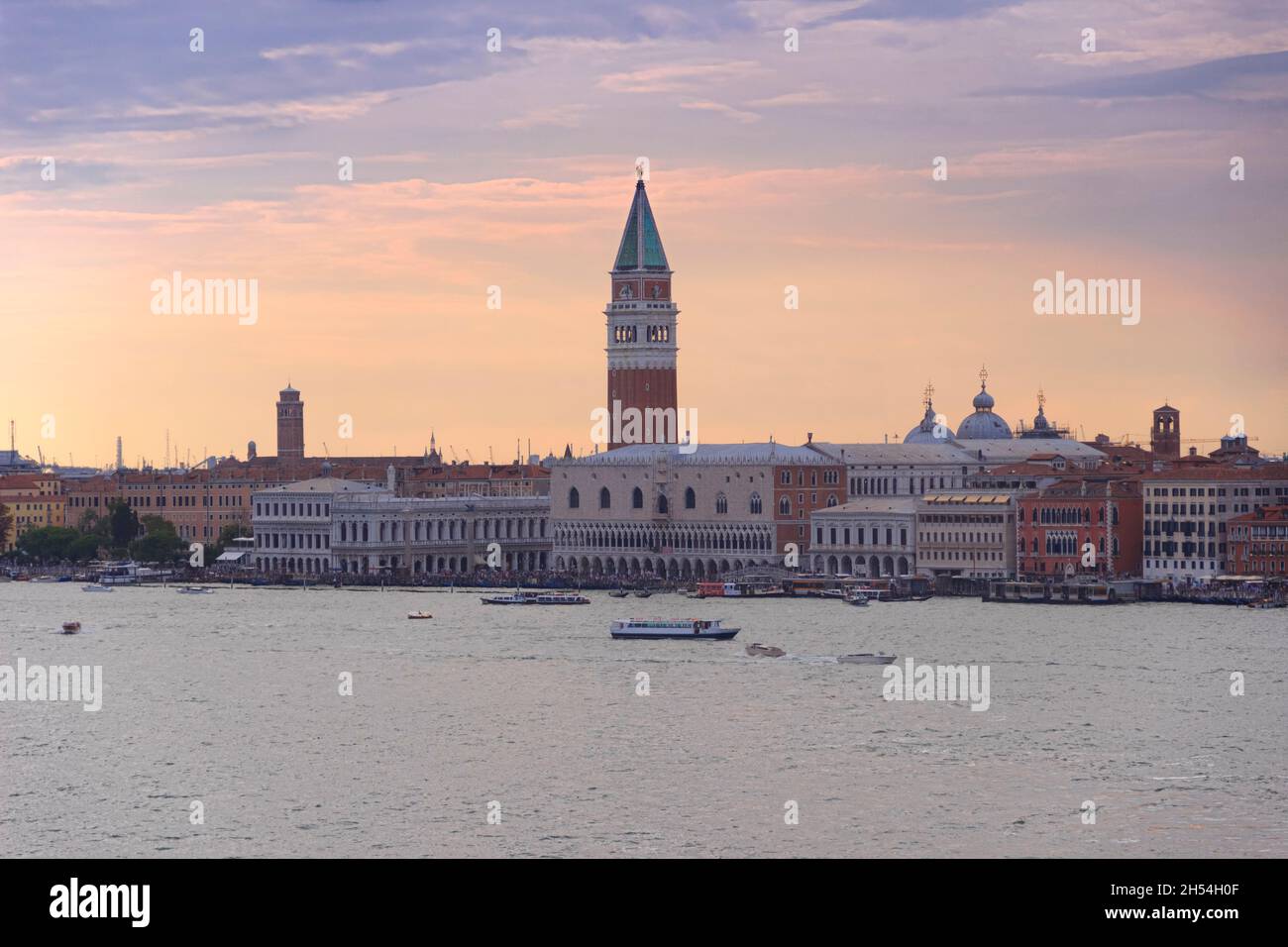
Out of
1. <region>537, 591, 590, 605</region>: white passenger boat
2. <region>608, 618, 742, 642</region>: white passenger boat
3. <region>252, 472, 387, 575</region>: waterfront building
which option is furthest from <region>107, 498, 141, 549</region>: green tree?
<region>608, 618, 742, 642</region>: white passenger boat

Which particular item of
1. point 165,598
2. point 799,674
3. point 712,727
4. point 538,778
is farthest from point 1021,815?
point 165,598

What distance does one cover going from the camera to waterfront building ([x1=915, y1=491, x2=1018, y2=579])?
150ft

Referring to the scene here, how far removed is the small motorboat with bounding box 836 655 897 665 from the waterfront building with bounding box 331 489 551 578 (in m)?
27.1

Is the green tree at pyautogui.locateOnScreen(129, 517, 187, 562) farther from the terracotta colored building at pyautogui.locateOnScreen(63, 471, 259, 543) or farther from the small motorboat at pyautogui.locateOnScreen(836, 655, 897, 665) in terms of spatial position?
the small motorboat at pyautogui.locateOnScreen(836, 655, 897, 665)

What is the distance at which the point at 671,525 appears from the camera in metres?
52.1

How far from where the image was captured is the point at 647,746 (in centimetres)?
1984

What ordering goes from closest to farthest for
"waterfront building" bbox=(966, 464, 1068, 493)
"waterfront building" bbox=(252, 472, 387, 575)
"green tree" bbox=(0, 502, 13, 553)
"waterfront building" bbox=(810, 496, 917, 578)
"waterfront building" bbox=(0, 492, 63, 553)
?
1. "waterfront building" bbox=(810, 496, 917, 578)
2. "waterfront building" bbox=(966, 464, 1068, 493)
3. "waterfront building" bbox=(252, 472, 387, 575)
4. "green tree" bbox=(0, 502, 13, 553)
5. "waterfront building" bbox=(0, 492, 63, 553)

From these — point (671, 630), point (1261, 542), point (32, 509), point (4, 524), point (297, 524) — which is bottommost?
point (671, 630)

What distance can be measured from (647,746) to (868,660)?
8.67 metres

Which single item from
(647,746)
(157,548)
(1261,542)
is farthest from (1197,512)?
(157,548)

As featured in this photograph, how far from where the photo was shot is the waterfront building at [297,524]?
56156mm

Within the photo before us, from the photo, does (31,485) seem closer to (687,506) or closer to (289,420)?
(289,420)
